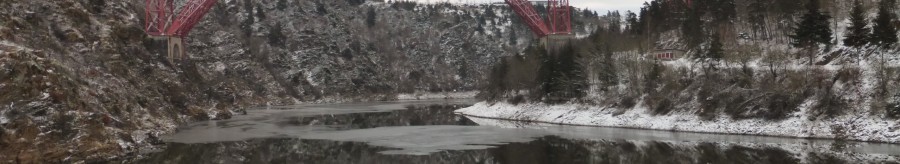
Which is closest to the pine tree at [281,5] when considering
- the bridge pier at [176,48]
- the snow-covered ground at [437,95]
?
the snow-covered ground at [437,95]

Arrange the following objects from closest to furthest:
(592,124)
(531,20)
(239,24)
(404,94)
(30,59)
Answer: (30,59), (592,124), (531,20), (239,24), (404,94)

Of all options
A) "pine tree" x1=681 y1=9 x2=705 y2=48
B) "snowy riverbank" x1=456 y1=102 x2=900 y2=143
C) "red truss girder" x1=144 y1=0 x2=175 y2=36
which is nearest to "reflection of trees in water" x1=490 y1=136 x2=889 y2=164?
"snowy riverbank" x1=456 y1=102 x2=900 y2=143

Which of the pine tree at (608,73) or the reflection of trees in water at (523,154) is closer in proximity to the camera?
the reflection of trees in water at (523,154)

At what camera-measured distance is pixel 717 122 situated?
3544cm

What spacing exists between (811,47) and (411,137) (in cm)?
2438

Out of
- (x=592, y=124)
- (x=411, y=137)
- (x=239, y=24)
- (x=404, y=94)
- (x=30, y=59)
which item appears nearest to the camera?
(x=30, y=59)

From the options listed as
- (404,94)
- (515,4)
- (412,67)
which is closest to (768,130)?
(515,4)

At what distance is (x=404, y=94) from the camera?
122 metres

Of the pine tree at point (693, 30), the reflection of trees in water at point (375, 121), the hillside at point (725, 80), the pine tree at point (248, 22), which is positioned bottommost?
the reflection of trees in water at point (375, 121)

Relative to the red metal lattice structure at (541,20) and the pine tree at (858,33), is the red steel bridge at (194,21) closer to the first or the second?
the red metal lattice structure at (541,20)

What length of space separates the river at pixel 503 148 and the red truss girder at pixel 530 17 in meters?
28.2

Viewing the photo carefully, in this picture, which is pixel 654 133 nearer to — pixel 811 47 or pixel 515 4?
pixel 811 47

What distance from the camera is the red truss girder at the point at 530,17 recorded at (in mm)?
66750

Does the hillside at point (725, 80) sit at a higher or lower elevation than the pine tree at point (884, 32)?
lower
